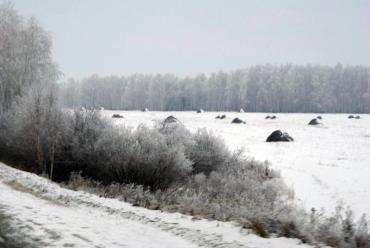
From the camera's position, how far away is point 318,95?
377 feet

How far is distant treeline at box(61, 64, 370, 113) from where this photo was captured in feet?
392

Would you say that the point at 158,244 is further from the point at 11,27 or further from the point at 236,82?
the point at 236,82

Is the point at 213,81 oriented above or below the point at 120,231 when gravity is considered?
above

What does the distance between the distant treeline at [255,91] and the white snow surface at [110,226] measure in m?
107

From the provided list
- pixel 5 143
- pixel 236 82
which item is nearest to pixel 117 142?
pixel 5 143

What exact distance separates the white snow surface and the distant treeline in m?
107

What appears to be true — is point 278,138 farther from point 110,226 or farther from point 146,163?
point 110,226

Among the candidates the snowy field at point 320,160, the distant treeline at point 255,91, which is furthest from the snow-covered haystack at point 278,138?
the distant treeline at point 255,91

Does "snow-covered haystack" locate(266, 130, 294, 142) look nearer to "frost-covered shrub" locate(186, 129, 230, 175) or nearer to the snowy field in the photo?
the snowy field

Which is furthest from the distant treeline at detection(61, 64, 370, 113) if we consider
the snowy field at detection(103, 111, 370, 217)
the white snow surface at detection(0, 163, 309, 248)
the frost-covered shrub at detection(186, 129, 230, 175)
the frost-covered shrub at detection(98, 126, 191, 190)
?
the white snow surface at detection(0, 163, 309, 248)

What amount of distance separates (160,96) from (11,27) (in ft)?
356

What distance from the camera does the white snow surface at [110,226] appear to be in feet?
25.5

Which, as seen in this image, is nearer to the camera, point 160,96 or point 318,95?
point 318,95

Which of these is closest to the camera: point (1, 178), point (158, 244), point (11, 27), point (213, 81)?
point (158, 244)
